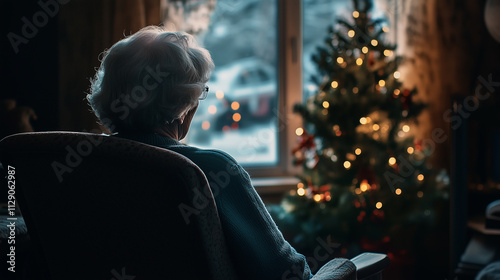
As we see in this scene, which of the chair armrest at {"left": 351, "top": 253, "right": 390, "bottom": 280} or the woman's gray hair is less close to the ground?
the woman's gray hair

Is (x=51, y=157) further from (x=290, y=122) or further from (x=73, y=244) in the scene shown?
(x=290, y=122)

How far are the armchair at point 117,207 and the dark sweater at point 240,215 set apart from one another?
0.04 metres

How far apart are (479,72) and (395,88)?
70 centimetres

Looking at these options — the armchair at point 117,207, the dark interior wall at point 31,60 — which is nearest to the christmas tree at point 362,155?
A: the dark interior wall at point 31,60

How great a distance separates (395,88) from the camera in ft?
9.41

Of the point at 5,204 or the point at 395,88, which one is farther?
the point at 395,88

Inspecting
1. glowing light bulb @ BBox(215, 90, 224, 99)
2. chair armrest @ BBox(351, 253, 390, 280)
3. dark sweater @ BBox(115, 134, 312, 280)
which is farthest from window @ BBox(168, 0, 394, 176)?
dark sweater @ BBox(115, 134, 312, 280)

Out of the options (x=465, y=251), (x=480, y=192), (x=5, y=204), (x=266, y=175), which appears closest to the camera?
(x=5, y=204)

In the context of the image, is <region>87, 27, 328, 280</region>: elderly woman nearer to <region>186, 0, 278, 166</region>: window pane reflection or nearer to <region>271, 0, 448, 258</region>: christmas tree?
<region>271, 0, 448, 258</region>: christmas tree

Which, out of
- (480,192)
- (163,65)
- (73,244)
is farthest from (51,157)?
(480,192)

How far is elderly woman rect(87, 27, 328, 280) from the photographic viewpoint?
3.63 feet

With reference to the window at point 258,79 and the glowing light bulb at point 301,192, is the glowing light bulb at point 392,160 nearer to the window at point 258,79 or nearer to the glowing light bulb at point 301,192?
the glowing light bulb at point 301,192

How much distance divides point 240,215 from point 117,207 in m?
0.26

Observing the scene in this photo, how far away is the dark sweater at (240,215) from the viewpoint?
1.10 metres
